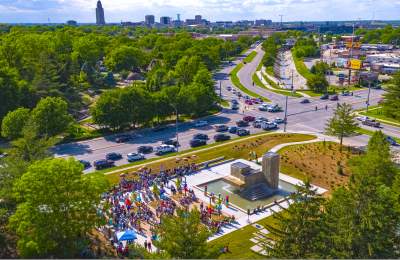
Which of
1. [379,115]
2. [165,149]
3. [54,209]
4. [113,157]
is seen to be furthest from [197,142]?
[379,115]

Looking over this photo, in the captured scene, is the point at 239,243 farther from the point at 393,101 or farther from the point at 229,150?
the point at 393,101

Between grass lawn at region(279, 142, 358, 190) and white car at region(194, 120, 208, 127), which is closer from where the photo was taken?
grass lawn at region(279, 142, 358, 190)

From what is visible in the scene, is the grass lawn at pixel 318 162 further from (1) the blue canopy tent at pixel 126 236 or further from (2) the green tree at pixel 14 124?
(2) the green tree at pixel 14 124

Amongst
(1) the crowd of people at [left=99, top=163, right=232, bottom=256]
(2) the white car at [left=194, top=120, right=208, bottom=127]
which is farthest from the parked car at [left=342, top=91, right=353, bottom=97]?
(1) the crowd of people at [left=99, top=163, right=232, bottom=256]

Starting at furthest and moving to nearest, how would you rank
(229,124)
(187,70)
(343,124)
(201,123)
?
(187,70), (229,124), (201,123), (343,124)

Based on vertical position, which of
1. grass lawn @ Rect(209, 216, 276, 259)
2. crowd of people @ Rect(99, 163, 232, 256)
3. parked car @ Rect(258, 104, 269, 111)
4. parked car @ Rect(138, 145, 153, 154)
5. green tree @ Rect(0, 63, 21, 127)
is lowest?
grass lawn @ Rect(209, 216, 276, 259)

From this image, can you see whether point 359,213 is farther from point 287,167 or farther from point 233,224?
point 287,167

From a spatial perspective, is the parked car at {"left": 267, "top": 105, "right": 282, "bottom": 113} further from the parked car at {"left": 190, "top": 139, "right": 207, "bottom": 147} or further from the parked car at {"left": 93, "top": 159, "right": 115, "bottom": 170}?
the parked car at {"left": 93, "top": 159, "right": 115, "bottom": 170}
